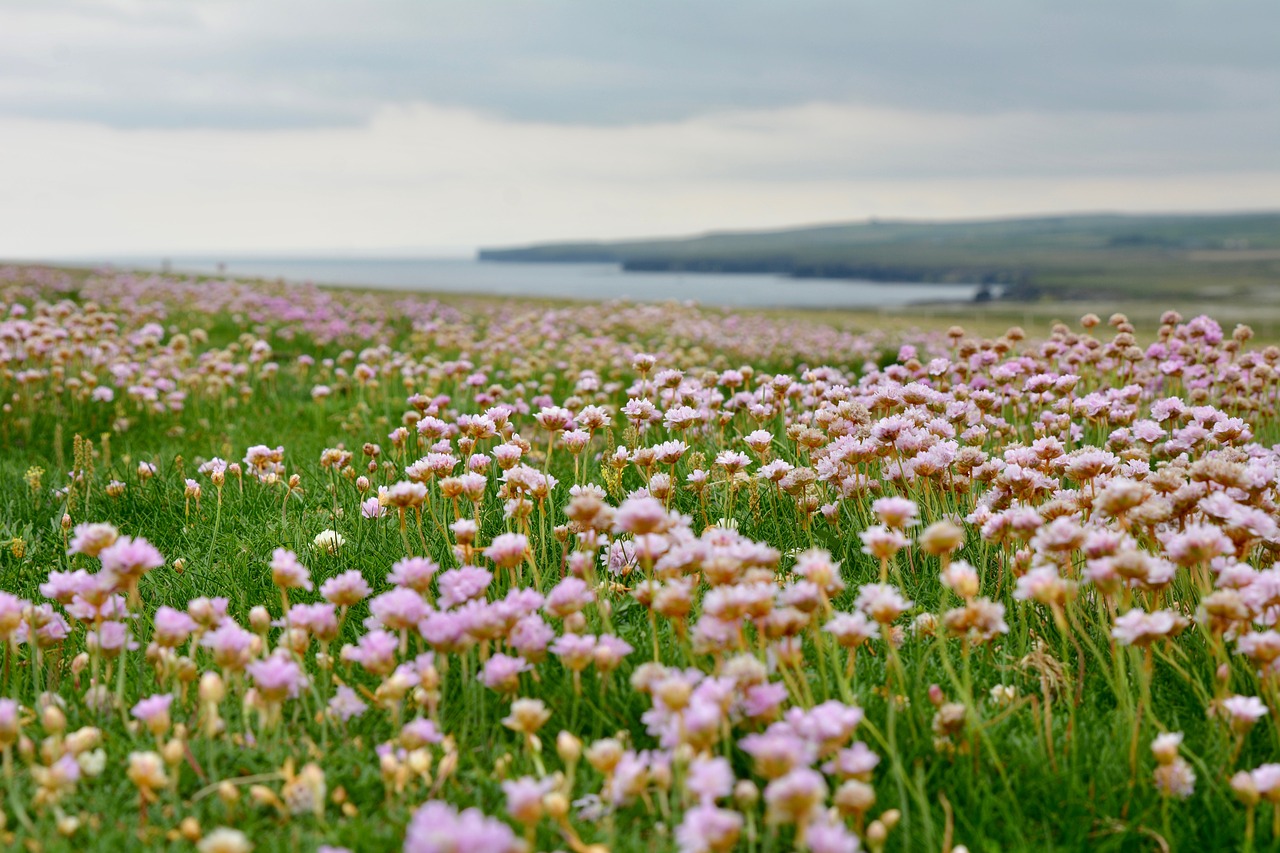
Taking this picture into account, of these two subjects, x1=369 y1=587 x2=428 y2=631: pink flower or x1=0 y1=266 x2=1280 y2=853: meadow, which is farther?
x1=369 y1=587 x2=428 y2=631: pink flower

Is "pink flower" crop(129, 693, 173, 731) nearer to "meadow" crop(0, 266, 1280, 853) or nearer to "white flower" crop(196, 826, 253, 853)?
"meadow" crop(0, 266, 1280, 853)

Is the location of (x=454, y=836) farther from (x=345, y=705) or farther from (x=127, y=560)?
(x=127, y=560)

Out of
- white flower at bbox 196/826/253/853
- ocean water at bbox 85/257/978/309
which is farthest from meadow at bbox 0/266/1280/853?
ocean water at bbox 85/257/978/309

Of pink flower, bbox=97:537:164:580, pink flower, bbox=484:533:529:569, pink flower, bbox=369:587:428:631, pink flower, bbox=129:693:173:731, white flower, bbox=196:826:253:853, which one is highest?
pink flower, bbox=97:537:164:580

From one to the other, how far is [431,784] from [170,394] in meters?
6.96

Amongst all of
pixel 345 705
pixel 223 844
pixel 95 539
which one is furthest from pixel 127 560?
pixel 223 844

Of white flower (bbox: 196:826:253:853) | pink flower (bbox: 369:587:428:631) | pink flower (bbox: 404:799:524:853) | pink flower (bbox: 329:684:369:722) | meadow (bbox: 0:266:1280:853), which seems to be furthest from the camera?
pink flower (bbox: 329:684:369:722)

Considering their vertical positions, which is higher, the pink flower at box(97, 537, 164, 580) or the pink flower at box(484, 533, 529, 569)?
the pink flower at box(97, 537, 164, 580)

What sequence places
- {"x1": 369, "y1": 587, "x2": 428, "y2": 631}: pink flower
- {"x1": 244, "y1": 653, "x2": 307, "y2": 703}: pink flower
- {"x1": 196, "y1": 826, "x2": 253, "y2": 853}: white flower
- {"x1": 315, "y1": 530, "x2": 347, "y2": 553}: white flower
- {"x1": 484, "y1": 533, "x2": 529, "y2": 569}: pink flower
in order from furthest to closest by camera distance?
{"x1": 315, "y1": 530, "x2": 347, "y2": 553}: white flower → {"x1": 484, "y1": 533, "x2": 529, "y2": 569}: pink flower → {"x1": 369, "y1": 587, "x2": 428, "y2": 631}: pink flower → {"x1": 244, "y1": 653, "x2": 307, "y2": 703}: pink flower → {"x1": 196, "y1": 826, "x2": 253, "y2": 853}: white flower

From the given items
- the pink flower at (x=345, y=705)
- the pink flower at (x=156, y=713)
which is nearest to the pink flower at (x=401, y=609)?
the pink flower at (x=345, y=705)

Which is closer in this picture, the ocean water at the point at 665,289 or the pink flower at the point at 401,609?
the pink flower at the point at 401,609

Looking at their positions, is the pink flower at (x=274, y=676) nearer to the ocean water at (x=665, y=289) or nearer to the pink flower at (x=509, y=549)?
the pink flower at (x=509, y=549)

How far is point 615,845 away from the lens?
233 centimetres

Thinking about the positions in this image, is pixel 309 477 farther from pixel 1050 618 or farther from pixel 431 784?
pixel 1050 618
